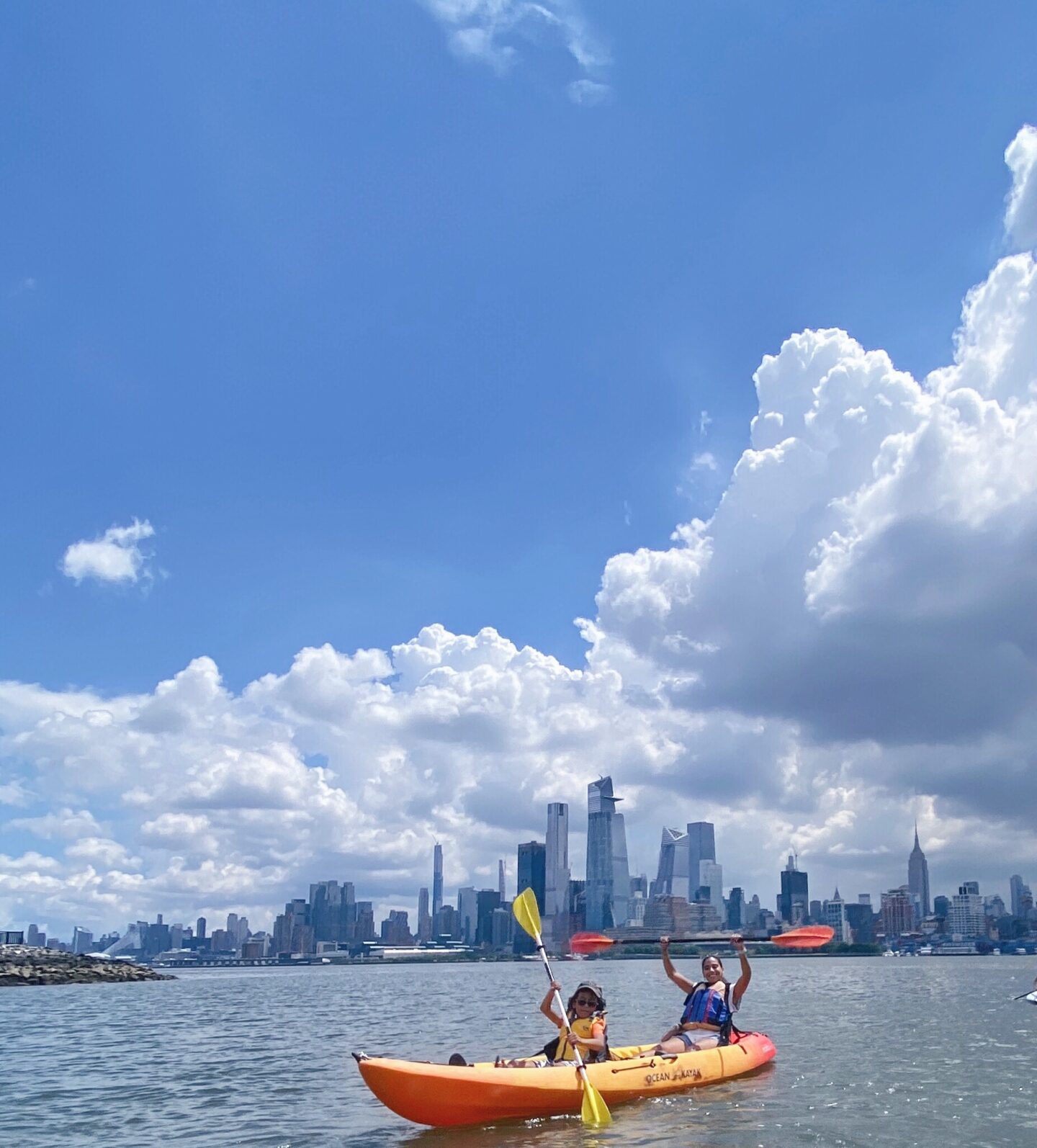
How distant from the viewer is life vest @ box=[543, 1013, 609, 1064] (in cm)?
1794

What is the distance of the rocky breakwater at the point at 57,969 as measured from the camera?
80.2m

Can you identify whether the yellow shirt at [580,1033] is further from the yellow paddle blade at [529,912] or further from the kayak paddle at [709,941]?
the kayak paddle at [709,941]

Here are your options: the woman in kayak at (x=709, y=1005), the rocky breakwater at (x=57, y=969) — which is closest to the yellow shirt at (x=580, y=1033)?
the woman in kayak at (x=709, y=1005)

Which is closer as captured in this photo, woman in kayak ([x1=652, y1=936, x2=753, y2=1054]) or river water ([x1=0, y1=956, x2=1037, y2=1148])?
river water ([x1=0, y1=956, x2=1037, y2=1148])

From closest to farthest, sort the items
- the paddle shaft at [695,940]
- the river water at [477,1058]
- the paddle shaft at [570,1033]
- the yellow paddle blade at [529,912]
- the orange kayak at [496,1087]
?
1. the orange kayak at [496,1087]
2. the river water at [477,1058]
3. the paddle shaft at [570,1033]
4. the yellow paddle blade at [529,912]
5. the paddle shaft at [695,940]

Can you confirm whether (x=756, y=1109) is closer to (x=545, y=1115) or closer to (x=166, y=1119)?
(x=545, y=1115)

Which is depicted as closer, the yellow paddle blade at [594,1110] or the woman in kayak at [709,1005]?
the yellow paddle blade at [594,1110]

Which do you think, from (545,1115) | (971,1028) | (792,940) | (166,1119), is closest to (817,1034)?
(971,1028)

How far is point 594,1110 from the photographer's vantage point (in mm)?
16609

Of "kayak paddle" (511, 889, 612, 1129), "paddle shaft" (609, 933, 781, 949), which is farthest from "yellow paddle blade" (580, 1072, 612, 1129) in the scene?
"paddle shaft" (609, 933, 781, 949)

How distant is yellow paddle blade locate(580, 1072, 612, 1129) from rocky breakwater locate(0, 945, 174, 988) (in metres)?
75.2

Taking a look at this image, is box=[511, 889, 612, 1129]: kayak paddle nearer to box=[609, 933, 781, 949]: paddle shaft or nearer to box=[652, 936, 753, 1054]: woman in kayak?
box=[652, 936, 753, 1054]: woman in kayak

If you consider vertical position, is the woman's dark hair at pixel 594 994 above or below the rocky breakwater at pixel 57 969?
above

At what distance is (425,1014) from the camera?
46.4 m
